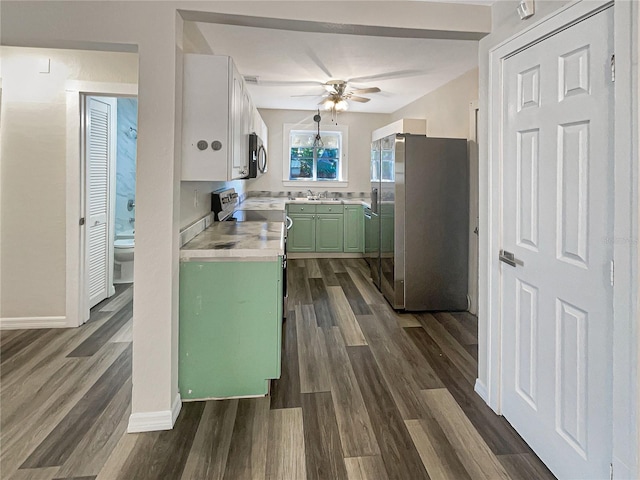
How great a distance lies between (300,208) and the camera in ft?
19.3

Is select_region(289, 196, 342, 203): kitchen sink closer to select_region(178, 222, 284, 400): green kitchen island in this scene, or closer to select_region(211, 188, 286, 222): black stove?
select_region(211, 188, 286, 222): black stove

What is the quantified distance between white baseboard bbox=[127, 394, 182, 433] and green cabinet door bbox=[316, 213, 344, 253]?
4.26m

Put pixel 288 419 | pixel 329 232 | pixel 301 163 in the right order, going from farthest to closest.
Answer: pixel 301 163 < pixel 329 232 < pixel 288 419

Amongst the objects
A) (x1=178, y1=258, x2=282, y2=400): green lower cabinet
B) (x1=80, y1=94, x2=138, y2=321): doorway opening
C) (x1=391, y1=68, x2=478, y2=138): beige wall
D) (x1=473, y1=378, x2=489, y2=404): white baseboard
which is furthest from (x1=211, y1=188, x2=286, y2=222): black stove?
(x1=473, y1=378, x2=489, y2=404): white baseboard

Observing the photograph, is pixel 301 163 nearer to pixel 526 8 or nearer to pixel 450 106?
pixel 450 106

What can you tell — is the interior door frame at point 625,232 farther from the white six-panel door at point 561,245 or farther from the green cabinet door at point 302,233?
the green cabinet door at point 302,233

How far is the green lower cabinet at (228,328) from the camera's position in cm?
208

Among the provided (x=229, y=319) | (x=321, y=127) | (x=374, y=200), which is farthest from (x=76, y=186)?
(x=321, y=127)

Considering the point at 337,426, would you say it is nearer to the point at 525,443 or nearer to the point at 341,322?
the point at 525,443

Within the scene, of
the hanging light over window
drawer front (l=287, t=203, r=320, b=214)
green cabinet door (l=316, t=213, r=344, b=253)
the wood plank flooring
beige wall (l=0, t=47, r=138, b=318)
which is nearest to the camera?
the wood plank flooring

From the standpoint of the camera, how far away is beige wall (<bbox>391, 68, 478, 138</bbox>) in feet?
12.3

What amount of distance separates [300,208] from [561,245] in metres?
4.57

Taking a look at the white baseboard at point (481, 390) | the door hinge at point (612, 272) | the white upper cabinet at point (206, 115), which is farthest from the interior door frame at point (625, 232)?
the white upper cabinet at point (206, 115)

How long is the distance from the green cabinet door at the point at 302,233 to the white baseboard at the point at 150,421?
417 centimetres
